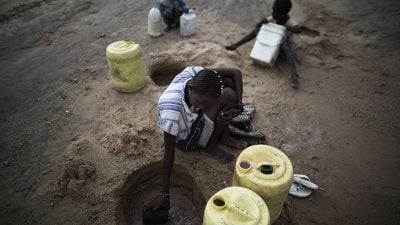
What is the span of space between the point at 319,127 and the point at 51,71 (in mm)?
3676

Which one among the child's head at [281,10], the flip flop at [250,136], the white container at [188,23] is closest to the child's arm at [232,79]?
the flip flop at [250,136]

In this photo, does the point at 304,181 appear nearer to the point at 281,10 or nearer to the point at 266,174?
the point at 266,174

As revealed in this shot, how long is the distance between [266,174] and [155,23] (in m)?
3.64

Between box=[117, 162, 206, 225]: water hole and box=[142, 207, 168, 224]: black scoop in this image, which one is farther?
box=[117, 162, 206, 225]: water hole

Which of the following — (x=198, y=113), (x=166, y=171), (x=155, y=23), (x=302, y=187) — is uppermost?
(x=198, y=113)

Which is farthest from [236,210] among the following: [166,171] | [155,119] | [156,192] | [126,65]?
[126,65]

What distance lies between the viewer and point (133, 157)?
2812 millimetres

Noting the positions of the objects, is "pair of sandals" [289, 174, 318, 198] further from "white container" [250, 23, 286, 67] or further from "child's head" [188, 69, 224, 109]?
"white container" [250, 23, 286, 67]

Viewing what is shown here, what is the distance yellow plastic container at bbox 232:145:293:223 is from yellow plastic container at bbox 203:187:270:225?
19 centimetres

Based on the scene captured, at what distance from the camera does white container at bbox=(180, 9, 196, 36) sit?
4801mm

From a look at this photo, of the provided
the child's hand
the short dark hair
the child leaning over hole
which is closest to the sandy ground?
the child leaning over hole

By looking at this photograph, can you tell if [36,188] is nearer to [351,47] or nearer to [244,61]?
[244,61]

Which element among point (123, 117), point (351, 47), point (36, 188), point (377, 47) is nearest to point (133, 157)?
point (123, 117)

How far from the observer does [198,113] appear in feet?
8.54
